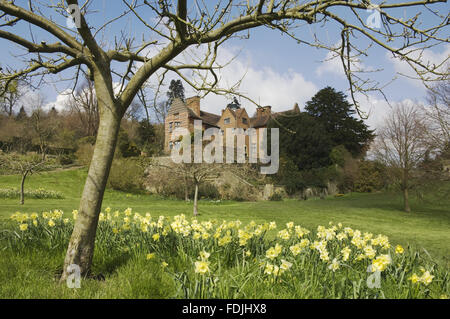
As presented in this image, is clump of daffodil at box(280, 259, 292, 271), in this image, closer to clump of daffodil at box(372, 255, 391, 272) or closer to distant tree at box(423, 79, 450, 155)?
clump of daffodil at box(372, 255, 391, 272)

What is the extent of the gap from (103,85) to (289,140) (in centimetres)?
3400

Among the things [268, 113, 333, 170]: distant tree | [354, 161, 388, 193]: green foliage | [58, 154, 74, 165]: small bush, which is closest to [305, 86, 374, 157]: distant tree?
[268, 113, 333, 170]: distant tree

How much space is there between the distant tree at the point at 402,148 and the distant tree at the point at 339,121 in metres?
19.2

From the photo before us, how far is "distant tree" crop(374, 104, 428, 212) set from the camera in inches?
687

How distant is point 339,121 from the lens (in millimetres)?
39938

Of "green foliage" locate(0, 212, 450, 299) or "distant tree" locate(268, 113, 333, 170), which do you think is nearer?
"green foliage" locate(0, 212, 450, 299)

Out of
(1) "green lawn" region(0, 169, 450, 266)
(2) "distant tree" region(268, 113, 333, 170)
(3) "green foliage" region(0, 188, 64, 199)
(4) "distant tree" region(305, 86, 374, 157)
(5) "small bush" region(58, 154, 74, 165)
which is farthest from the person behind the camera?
(4) "distant tree" region(305, 86, 374, 157)

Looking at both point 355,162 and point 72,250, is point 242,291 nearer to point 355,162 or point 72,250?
point 72,250

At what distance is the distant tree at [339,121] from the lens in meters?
39.1

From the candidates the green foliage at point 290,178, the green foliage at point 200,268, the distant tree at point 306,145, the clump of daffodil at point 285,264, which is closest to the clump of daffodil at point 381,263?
the green foliage at point 200,268

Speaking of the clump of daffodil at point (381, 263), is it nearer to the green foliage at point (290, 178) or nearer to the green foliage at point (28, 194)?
the green foliage at point (28, 194)

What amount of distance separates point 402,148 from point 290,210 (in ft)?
27.2

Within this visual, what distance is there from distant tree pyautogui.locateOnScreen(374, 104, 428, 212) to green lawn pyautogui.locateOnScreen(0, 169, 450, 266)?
7.27 feet

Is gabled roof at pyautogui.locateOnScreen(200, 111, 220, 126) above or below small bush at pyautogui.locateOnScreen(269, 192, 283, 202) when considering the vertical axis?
above
